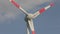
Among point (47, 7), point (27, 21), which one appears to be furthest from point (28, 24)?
point (47, 7)

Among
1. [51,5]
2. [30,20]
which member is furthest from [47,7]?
[30,20]

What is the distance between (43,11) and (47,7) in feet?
9.33

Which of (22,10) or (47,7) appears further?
(47,7)

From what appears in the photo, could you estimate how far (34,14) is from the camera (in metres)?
Result: 84.6

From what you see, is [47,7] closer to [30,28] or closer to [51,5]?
[51,5]

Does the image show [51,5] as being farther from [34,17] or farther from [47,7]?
[34,17]

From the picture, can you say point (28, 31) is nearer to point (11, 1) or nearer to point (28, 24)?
point (28, 24)

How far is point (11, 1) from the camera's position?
82.5 m

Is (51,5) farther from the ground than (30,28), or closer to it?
farther from the ground

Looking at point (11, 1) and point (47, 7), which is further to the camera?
point (47, 7)

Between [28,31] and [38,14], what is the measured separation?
224 inches

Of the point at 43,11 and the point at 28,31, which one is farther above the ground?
the point at 43,11

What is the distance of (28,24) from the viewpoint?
279ft

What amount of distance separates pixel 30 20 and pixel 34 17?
1.39 m
